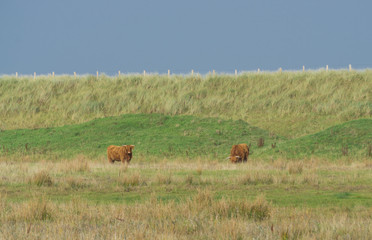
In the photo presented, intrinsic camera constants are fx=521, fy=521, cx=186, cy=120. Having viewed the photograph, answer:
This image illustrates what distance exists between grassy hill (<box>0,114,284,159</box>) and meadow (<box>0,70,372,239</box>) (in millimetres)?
96

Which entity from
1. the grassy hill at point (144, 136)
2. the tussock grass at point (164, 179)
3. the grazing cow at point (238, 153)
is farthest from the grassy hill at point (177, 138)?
the tussock grass at point (164, 179)

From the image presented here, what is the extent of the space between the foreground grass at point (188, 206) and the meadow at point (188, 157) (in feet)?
0.13

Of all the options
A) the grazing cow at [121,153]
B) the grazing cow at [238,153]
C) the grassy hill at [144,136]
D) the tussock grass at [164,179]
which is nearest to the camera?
the tussock grass at [164,179]

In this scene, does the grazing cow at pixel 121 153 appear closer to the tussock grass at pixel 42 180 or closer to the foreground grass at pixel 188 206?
the foreground grass at pixel 188 206

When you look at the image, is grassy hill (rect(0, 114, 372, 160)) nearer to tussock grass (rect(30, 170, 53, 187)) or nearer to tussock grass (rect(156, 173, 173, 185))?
tussock grass (rect(156, 173, 173, 185))

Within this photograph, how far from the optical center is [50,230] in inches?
339

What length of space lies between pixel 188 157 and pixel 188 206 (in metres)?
18.8

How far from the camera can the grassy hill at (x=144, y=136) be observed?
107 feet

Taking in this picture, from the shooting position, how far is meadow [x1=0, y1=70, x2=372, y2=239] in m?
9.34

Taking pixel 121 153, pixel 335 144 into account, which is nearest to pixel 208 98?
pixel 335 144

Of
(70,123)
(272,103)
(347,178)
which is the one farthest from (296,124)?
(347,178)

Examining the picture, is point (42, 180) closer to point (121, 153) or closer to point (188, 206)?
point (188, 206)

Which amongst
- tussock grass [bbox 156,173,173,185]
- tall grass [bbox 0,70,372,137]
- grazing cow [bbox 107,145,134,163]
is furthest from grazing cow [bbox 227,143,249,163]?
tall grass [bbox 0,70,372,137]

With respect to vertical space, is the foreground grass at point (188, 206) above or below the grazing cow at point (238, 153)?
below
